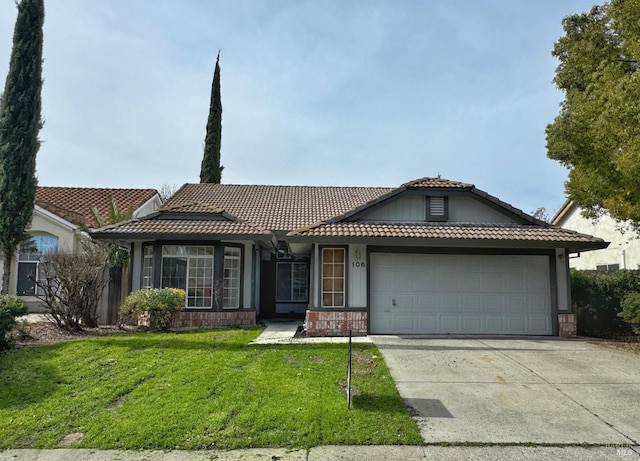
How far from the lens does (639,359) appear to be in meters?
8.93

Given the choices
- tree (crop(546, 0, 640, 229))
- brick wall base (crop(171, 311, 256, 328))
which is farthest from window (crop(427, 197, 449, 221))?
brick wall base (crop(171, 311, 256, 328))

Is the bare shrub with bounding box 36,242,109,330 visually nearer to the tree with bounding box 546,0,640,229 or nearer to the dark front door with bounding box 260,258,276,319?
the dark front door with bounding box 260,258,276,319

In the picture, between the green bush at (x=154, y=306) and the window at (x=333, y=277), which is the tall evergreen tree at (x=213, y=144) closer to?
the green bush at (x=154, y=306)

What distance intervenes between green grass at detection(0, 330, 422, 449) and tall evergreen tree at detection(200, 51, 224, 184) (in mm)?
17867

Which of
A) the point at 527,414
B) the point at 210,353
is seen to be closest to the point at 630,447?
the point at 527,414

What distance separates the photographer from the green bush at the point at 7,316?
8.74 meters

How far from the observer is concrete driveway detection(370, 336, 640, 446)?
5.20 meters

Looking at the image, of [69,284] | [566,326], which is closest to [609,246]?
[566,326]

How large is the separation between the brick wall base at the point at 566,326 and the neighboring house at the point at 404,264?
27 millimetres

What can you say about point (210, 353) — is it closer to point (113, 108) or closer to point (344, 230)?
point (344, 230)

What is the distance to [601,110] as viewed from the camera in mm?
8961

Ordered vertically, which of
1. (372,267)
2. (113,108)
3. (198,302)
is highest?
(113,108)

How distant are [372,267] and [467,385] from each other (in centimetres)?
517

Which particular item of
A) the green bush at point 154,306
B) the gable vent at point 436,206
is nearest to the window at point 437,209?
the gable vent at point 436,206
